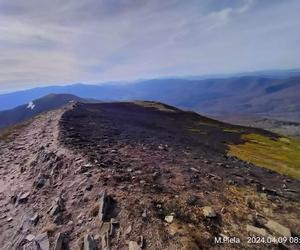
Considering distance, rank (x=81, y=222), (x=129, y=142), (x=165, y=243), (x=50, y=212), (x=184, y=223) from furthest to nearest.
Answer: (x=129, y=142) → (x=50, y=212) → (x=81, y=222) → (x=184, y=223) → (x=165, y=243)

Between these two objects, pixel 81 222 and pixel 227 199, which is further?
pixel 227 199

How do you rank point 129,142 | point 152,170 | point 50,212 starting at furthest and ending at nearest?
point 129,142
point 152,170
point 50,212

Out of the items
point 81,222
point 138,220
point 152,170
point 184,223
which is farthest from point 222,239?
point 152,170

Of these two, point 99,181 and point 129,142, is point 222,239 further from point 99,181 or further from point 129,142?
point 129,142

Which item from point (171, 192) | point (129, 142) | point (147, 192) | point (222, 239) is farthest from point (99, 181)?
point (129, 142)

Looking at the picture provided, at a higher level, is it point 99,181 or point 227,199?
point 99,181

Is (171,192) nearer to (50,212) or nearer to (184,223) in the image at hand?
(184,223)

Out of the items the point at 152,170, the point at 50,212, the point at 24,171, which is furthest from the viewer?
the point at 24,171

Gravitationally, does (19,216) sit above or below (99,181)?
below

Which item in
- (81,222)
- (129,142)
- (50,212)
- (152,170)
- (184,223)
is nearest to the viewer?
(184,223)
